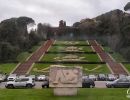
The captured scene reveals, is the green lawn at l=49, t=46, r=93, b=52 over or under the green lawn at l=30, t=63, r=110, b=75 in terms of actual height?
over

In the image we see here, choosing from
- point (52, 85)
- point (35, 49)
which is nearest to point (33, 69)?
point (35, 49)

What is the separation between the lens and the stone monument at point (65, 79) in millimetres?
28797

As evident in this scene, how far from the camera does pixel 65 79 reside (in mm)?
28984

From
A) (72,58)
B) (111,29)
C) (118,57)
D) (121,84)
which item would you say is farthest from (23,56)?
(121,84)

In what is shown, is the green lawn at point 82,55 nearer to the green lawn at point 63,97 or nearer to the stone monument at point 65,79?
the green lawn at point 63,97

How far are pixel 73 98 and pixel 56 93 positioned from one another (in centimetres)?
178

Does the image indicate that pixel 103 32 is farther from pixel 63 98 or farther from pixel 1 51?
pixel 63 98

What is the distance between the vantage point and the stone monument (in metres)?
28.8

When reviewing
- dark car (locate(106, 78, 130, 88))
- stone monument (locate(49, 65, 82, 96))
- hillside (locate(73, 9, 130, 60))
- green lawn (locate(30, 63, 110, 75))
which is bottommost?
green lawn (locate(30, 63, 110, 75))

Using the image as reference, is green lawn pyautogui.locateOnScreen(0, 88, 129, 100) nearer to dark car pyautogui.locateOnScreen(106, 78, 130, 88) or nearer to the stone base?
the stone base

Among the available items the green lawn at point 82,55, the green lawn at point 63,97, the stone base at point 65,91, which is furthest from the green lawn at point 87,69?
the stone base at point 65,91

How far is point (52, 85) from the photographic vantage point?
28875mm

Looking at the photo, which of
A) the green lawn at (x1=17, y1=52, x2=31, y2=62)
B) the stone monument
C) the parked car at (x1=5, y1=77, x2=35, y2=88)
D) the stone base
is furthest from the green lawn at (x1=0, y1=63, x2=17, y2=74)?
the stone base

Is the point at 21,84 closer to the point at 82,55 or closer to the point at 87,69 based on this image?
the point at 87,69
